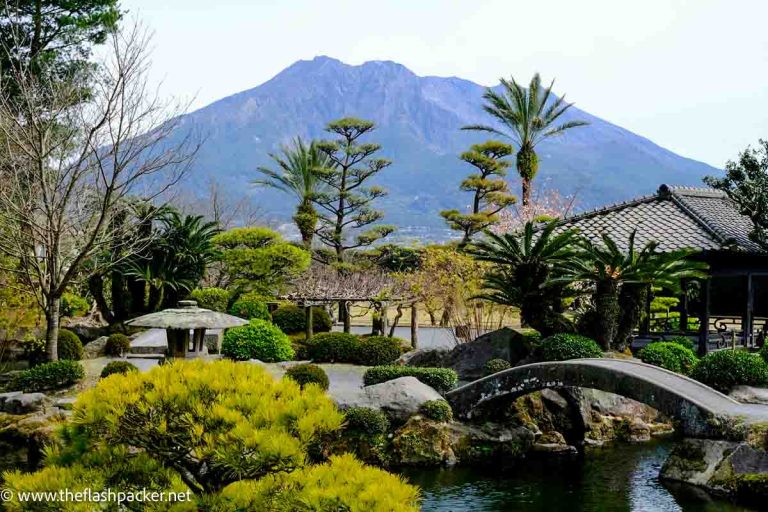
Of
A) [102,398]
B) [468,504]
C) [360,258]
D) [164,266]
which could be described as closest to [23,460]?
[468,504]

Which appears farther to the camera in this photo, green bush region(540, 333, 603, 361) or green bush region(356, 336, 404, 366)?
green bush region(356, 336, 404, 366)

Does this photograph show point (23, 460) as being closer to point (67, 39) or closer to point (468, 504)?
point (468, 504)

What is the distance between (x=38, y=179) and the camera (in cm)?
1830

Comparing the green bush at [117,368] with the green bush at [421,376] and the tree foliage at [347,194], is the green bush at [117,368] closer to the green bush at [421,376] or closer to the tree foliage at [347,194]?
the green bush at [421,376]

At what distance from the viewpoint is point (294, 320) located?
26.9 m

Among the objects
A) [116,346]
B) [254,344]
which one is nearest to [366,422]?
[254,344]

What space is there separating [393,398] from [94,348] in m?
10.9

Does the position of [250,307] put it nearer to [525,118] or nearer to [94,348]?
[94,348]

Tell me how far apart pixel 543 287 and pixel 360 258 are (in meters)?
22.1

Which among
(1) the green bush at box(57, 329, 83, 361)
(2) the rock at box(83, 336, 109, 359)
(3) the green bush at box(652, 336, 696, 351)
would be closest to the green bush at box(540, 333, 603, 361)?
(3) the green bush at box(652, 336, 696, 351)

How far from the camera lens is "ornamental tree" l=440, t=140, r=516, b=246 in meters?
38.6

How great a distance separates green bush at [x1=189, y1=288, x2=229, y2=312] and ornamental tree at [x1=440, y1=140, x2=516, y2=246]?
14589 millimetres

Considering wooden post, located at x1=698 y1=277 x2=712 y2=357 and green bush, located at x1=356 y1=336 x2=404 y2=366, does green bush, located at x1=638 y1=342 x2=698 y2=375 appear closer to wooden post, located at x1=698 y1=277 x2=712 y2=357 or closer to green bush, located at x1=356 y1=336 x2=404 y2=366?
wooden post, located at x1=698 y1=277 x2=712 y2=357

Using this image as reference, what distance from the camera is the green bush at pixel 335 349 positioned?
78.2 feet
